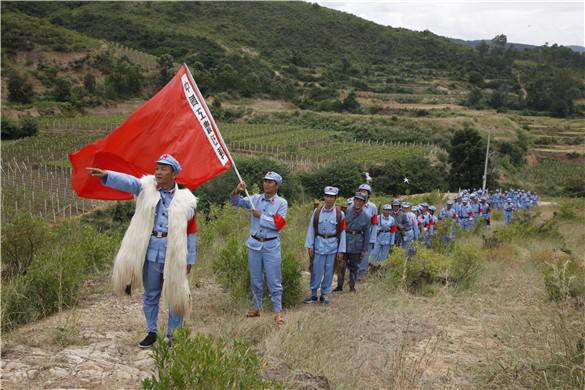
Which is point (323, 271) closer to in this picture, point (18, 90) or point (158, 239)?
point (158, 239)

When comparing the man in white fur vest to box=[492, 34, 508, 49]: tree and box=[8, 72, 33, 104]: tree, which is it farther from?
box=[492, 34, 508, 49]: tree

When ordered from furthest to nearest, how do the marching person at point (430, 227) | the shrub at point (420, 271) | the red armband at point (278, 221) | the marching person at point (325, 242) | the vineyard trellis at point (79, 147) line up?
1. the vineyard trellis at point (79, 147)
2. the marching person at point (430, 227)
3. the shrub at point (420, 271)
4. the marching person at point (325, 242)
5. the red armband at point (278, 221)

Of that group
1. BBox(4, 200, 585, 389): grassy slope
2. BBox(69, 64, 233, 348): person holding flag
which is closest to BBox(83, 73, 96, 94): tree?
BBox(4, 200, 585, 389): grassy slope

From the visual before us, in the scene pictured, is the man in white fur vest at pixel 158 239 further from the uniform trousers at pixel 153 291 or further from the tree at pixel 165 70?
the tree at pixel 165 70

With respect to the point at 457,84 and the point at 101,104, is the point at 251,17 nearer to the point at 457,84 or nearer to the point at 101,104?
the point at 457,84

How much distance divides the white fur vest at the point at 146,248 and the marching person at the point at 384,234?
508 cm

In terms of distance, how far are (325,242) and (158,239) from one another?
2538mm

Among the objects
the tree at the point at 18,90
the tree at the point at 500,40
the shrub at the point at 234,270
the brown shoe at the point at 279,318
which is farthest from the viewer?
the tree at the point at 500,40

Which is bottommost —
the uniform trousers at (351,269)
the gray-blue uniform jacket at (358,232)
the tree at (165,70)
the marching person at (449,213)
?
the marching person at (449,213)

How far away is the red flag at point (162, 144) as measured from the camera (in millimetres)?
4367

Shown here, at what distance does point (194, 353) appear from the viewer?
2.39m

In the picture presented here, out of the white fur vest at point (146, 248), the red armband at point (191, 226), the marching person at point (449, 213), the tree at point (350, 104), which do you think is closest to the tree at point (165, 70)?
the tree at point (350, 104)

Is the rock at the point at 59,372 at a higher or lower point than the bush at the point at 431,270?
higher

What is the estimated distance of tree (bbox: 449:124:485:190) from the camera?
109ft
